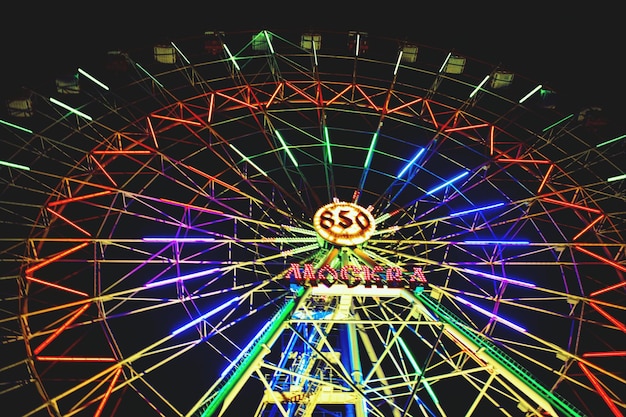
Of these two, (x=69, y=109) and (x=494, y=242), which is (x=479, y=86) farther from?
(x=69, y=109)

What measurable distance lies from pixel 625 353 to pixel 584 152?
9.43 meters

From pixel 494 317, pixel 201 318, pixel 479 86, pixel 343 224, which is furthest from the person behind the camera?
pixel 479 86

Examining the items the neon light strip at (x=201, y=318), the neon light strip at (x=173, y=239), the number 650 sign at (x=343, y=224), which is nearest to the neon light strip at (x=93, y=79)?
the neon light strip at (x=173, y=239)

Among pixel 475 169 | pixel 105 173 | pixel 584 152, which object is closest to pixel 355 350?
pixel 475 169

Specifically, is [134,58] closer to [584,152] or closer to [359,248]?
[359,248]

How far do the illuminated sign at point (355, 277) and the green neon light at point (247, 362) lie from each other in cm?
143

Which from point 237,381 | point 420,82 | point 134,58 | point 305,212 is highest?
point 420,82

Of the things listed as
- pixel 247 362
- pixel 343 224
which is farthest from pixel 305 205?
pixel 247 362

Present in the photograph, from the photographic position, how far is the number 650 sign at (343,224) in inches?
707

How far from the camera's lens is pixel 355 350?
18484 mm

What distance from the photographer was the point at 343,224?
18.4 m

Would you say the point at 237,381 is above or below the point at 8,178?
below

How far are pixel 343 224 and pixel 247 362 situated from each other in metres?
7.24

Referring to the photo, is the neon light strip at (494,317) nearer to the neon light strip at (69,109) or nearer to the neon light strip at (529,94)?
the neon light strip at (529,94)
